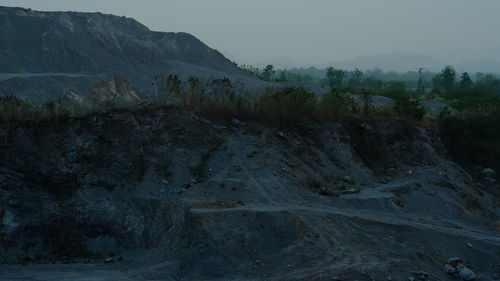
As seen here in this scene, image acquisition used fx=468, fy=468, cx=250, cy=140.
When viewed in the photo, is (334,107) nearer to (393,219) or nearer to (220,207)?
(393,219)

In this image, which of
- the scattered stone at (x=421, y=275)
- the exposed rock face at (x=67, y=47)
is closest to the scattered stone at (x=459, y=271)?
the scattered stone at (x=421, y=275)

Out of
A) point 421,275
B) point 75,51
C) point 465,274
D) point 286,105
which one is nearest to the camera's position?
point 421,275

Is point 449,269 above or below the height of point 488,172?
below

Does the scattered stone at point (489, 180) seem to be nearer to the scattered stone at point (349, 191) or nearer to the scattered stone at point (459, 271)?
the scattered stone at point (349, 191)

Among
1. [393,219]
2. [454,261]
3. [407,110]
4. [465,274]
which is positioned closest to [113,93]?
[393,219]

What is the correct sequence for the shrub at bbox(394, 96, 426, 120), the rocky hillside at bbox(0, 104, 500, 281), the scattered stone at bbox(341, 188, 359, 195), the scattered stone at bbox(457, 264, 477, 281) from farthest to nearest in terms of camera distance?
the shrub at bbox(394, 96, 426, 120)
the scattered stone at bbox(341, 188, 359, 195)
the rocky hillside at bbox(0, 104, 500, 281)
the scattered stone at bbox(457, 264, 477, 281)

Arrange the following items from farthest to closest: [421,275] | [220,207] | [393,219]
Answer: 1. [393,219]
2. [220,207]
3. [421,275]

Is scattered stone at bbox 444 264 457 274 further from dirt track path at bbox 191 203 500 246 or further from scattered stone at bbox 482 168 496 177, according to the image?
scattered stone at bbox 482 168 496 177

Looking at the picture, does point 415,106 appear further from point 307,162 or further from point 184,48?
point 184,48

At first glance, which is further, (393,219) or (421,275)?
(393,219)

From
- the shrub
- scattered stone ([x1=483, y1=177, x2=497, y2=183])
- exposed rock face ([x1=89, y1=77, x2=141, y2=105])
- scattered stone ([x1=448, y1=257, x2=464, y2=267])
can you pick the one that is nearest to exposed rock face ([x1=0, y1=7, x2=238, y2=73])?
exposed rock face ([x1=89, y1=77, x2=141, y2=105])
